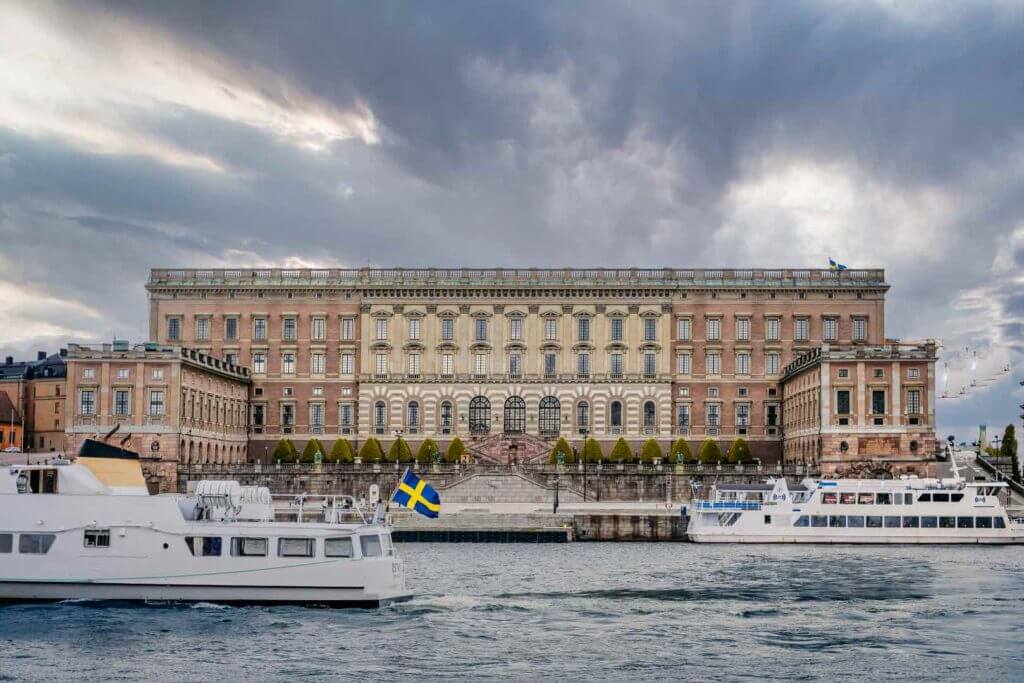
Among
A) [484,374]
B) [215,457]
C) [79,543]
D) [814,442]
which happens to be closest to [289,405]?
[215,457]

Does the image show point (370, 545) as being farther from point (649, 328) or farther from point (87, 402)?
point (649, 328)

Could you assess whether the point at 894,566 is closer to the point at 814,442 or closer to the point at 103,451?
the point at 103,451

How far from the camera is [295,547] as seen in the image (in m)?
44.4

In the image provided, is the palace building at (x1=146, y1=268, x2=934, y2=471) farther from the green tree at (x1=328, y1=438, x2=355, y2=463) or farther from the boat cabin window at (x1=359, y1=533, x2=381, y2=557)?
the boat cabin window at (x1=359, y1=533, x2=381, y2=557)

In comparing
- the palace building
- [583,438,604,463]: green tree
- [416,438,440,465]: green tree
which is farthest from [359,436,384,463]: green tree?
[583,438,604,463]: green tree

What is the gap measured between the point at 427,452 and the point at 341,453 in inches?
255

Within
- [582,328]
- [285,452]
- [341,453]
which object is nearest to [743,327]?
[582,328]

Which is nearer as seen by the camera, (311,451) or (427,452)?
(427,452)

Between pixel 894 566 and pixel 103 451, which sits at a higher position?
pixel 103 451

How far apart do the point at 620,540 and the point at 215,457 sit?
138ft

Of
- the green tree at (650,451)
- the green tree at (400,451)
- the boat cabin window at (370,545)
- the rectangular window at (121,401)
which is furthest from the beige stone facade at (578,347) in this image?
the boat cabin window at (370,545)

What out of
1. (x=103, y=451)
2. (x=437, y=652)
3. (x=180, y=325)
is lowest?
(x=437, y=652)

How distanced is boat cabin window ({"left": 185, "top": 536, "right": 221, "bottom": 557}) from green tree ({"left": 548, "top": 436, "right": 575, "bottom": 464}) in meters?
64.3

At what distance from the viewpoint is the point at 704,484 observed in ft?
332
